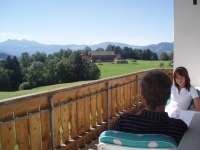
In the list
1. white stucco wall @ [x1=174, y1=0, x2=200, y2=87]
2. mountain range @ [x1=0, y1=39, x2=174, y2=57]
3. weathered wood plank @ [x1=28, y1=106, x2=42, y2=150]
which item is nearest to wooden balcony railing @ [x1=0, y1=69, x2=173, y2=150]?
weathered wood plank @ [x1=28, y1=106, x2=42, y2=150]

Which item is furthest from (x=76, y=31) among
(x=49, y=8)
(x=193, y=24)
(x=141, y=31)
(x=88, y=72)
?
(x=193, y=24)

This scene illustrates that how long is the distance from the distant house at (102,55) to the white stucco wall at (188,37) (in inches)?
685

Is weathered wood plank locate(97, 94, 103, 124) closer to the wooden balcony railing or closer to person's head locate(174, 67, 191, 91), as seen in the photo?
the wooden balcony railing

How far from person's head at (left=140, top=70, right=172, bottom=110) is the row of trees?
827 inches

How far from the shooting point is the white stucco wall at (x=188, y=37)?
498cm

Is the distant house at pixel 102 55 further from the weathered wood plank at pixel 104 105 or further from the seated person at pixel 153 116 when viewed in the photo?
the seated person at pixel 153 116

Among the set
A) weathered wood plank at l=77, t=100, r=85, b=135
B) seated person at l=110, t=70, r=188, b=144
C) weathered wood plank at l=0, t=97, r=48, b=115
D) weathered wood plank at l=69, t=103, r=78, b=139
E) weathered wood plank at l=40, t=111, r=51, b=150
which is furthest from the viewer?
weathered wood plank at l=77, t=100, r=85, b=135

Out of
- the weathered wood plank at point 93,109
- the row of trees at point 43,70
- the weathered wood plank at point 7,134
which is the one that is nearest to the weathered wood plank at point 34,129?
the weathered wood plank at point 7,134

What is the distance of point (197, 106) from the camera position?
266 centimetres

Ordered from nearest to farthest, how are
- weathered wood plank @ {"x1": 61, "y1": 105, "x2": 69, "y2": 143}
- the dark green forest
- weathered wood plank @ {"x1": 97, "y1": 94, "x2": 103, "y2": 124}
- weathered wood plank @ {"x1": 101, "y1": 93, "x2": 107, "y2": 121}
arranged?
weathered wood plank @ {"x1": 61, "y1": 105, "x2": 69, "y2": 143}
weathered wood plank @ {"x1": 97, "y1": 94, "x2": 103, "y2": 124}
weathered wood plank @ {"x1": 101, "y1": 93, "x2": 107, "y2": 121}
the dark green forest

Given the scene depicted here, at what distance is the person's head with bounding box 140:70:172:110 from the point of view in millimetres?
1406

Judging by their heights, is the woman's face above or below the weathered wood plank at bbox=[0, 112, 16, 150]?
above

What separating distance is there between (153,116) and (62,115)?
1.68m

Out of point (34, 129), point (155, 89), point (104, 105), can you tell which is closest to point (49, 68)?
point (104, 105)
